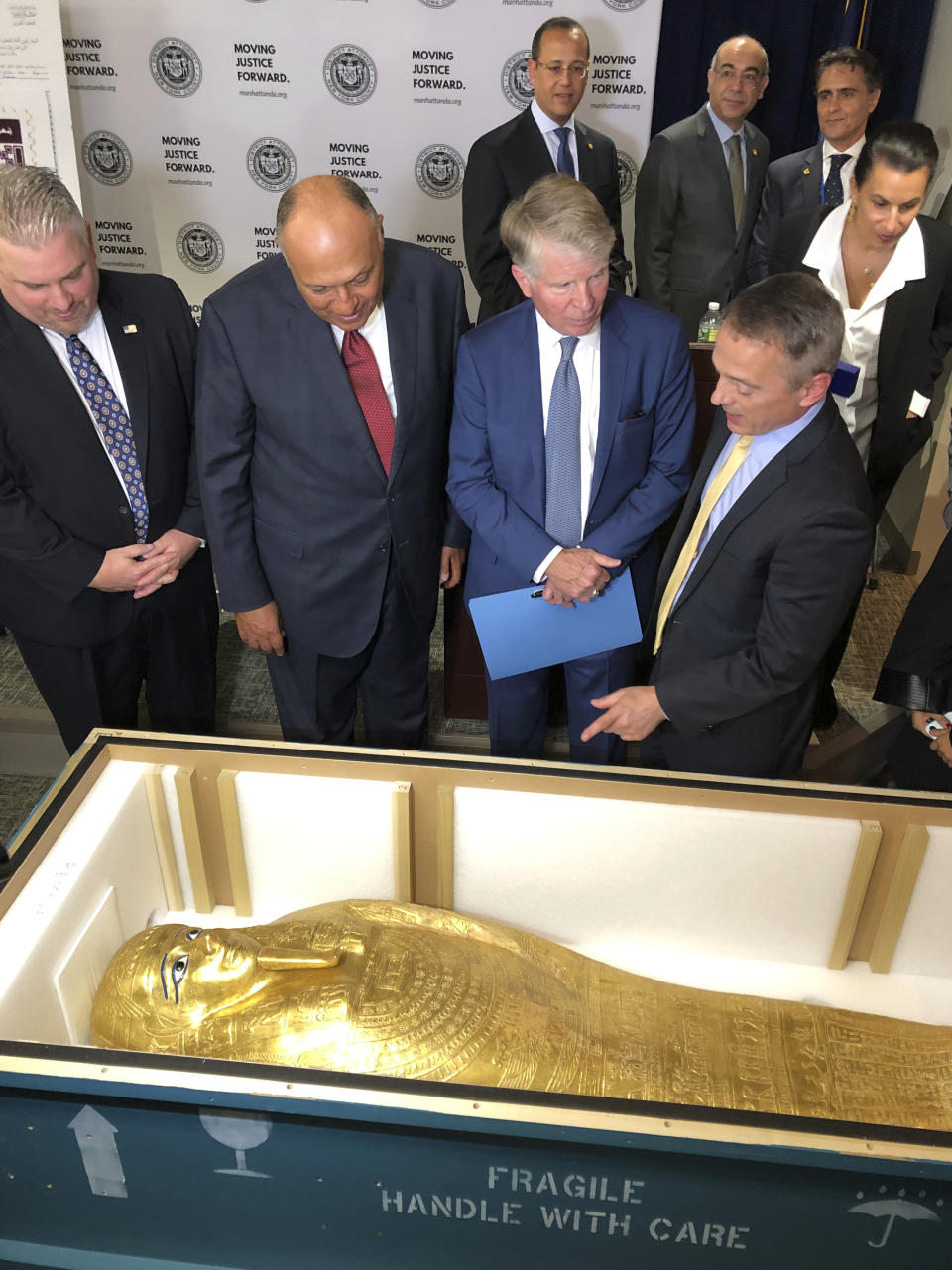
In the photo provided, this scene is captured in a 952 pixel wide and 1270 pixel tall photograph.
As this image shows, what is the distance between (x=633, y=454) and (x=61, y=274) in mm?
1208

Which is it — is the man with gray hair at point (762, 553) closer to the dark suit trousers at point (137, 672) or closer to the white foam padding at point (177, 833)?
the white foam padding at point (177, 833)

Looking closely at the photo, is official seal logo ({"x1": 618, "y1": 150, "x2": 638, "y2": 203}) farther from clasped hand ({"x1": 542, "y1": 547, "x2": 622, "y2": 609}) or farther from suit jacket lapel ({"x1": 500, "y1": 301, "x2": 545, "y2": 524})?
clasped hand ({"x1": 542, "y1": 547, "x2": 622, "y2": 609})

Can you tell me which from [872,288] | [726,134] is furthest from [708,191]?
[872,288]

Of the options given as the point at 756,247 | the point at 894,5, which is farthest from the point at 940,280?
the point at 894,5

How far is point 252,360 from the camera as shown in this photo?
6.92 feet

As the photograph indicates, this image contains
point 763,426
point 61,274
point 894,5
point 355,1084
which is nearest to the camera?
point 355,1084

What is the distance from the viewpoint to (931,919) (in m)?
1.94

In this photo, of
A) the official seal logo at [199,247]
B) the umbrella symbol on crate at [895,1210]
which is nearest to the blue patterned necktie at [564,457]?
the umbrella symbol on crate at [895,1210]

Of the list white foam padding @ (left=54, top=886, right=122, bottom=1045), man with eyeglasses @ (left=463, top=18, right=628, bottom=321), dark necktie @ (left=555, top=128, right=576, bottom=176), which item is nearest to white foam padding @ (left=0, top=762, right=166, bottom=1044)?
white foam padding @ (left=54, top=886, right=122, bottom=1045)

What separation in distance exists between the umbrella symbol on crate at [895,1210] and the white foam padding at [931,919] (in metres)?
0.68

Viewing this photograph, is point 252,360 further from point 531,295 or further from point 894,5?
point 894,5

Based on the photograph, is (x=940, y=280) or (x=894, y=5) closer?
(x=940, y=280)

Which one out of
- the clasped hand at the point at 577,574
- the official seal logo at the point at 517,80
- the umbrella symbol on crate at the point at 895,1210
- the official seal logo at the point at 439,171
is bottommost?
the umbrella symbol on crate at the point at 895,1210

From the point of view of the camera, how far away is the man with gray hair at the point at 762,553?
66.9 inches
